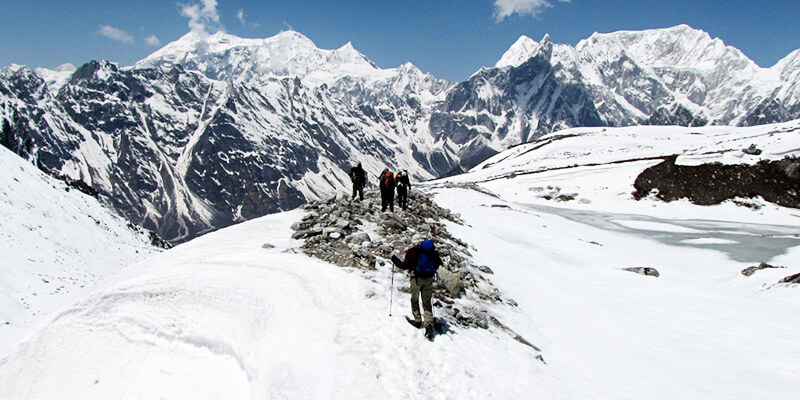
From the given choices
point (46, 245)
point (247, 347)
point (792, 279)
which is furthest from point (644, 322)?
point (46, 245)

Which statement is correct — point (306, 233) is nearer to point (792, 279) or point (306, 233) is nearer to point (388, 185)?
point (388, 185)

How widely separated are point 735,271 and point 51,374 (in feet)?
82.2

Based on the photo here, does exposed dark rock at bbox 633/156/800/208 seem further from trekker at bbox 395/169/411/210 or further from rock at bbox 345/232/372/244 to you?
rock at bbox 345/232/372/244

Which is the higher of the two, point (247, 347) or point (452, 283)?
point (452, 283)

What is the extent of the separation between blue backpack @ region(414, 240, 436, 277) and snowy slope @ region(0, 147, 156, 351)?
15.6 metres

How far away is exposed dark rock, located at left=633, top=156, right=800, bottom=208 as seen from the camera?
132 ft

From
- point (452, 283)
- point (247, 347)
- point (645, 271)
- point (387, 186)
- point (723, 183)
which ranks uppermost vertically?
point (387, 186)

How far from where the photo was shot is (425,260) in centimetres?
846

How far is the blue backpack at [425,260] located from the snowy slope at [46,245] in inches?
616

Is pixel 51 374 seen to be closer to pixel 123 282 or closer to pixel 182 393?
pixel 123 282

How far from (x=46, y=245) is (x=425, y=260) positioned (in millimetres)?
30222

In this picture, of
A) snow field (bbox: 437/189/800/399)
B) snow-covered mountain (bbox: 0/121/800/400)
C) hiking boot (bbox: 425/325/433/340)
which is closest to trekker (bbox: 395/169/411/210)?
snow-covered mountain (bbox: 0/121/800/400)

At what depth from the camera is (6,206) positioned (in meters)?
27.6

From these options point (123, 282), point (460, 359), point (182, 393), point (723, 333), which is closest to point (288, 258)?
point (123, 282)
